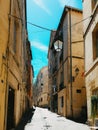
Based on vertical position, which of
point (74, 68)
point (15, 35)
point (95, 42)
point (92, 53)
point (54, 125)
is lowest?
point (54, 125)

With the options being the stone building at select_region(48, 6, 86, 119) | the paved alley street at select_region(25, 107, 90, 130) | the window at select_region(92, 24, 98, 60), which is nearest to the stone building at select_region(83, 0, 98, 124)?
the window at select_region(92, 24, 98, 60)

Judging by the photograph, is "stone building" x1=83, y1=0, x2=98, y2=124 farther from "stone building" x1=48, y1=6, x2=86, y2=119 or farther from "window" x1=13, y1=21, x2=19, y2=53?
"stone building" x1=48, y1=6, x2=86, y2=119

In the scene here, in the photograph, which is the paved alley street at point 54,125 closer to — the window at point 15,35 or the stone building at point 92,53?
the stone building at point 92,53

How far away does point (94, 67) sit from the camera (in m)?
10.4

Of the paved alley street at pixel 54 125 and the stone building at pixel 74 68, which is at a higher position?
the stone building at pixel 74 68

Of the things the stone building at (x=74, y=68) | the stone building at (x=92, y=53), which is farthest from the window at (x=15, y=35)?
the stone building at (x=74, y=68)

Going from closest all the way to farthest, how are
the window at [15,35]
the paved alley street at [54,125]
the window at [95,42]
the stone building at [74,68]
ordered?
the window at [95,42], the paved alley street at [54,125], the window at [15,35], the stone building at [74,68]

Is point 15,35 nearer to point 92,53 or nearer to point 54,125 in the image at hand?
point 92,53

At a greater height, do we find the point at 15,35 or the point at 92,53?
the point at 15,35

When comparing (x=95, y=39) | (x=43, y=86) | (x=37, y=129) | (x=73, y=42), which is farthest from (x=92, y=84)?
(x=43, y=86)

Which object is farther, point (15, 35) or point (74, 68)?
point (74, 68)

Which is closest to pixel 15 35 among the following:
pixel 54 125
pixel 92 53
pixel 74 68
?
pixel 92 53

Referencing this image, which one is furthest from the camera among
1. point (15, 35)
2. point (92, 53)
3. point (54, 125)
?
point (54, 125)

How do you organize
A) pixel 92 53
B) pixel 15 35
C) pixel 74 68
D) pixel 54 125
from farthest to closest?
pixel 74 68 → pixel 54 125 → pixel 15 35 → pixel 92 53
